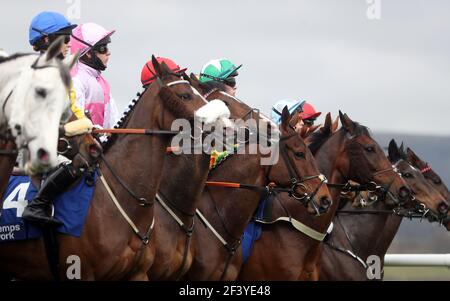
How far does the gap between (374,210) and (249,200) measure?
269 cm

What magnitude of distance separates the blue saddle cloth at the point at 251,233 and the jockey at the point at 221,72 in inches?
48.1

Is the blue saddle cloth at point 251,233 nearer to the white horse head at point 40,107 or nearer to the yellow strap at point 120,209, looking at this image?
the yellow strap at point 120,209

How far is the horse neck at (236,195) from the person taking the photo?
Answer: 9977 mm

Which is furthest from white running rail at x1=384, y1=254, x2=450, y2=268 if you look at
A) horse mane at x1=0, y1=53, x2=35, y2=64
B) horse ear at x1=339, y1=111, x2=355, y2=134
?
horse mane at x1=0, y1=53, x2=35, y2=64

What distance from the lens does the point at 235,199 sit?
10016 millimetres

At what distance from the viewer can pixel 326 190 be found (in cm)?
1019

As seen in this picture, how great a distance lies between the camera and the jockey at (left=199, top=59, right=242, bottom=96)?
10.8 meters

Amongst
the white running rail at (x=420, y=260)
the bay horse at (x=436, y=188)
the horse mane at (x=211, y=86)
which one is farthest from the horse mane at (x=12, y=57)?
the white running rail at (x=420, y=260)

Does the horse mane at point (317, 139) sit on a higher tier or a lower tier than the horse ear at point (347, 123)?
lower

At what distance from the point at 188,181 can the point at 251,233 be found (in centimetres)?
155

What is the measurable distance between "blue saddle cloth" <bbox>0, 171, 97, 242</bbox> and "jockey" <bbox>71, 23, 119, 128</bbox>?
1.22 m

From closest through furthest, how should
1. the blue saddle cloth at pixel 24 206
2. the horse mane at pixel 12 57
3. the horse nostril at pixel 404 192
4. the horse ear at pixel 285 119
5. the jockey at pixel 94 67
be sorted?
the horse mane at pixel 12 57
the blue saddle cloth at pixel 24 206
the jockey at pixel 94 67
the horse ear at pixel 285 119
the horse nostril at pixel 404 192

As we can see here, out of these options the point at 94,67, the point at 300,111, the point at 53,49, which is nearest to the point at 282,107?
the point at 300,111
